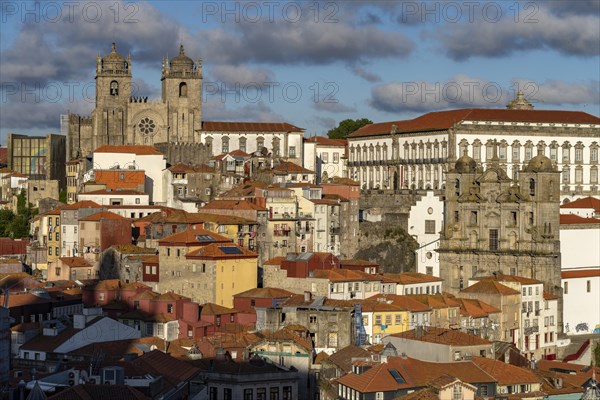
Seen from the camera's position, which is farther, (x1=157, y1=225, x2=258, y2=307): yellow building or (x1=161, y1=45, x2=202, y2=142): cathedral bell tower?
(x1=161, y1=45, x2=202, y2=142): cathedral bell tower

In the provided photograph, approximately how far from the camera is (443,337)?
239 feet

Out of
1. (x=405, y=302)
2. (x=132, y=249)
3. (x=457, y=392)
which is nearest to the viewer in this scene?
(x=457, y=392)

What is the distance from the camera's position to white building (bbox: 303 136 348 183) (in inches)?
5049

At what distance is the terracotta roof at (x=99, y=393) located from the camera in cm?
4972

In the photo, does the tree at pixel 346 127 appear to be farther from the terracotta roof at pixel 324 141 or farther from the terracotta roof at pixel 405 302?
the terracotta roof at pixel 405 302

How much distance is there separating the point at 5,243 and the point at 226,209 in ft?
59.2

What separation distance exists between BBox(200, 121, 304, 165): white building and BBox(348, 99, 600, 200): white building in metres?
7.29

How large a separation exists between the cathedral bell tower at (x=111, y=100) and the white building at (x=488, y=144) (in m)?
21.6

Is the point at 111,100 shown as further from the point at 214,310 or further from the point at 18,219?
the point at 214,310

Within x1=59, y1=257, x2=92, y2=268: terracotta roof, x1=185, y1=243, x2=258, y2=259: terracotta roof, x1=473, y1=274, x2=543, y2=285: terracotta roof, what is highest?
x1=185, y1=243, x2=258, y2=259: terracotta roof

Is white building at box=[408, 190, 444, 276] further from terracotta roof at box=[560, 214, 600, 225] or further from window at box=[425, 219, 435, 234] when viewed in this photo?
terracotta roof at box=[560, 214, 600, 225]

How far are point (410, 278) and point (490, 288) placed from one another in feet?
18.9

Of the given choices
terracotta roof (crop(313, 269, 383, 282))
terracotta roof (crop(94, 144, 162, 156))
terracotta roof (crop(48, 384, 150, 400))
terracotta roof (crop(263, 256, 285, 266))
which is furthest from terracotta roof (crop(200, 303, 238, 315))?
terracotta roof (crop(94, 144, 162, 156))

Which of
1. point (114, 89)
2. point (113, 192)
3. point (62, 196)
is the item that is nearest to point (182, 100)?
point (114, 89)
